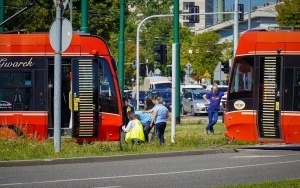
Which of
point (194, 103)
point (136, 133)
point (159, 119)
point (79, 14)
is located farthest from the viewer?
point (194, 103)

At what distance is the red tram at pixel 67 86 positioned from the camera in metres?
28.0

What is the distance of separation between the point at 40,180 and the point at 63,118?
948 centimetres

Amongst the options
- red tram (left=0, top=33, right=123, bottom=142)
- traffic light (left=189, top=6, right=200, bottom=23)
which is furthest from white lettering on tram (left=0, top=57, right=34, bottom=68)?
traffic light (left=189, top=6, right=200, bottom=23)

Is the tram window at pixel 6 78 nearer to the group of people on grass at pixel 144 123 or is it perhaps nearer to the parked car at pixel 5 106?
the parked car at pixel 5 106

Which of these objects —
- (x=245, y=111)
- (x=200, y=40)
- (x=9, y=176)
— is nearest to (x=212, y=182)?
(x=9, y=176)

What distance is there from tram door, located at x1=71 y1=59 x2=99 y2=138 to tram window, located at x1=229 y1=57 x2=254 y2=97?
3909 millimetres

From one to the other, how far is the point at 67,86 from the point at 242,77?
4.95m

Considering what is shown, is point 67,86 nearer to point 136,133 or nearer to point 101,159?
point 136,133

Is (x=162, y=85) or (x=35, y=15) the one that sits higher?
(x=35, y=15)

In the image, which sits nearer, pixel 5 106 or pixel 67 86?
pixel 5 106

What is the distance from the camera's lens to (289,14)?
75.4m

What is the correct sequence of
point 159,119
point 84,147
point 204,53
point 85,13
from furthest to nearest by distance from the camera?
point 204,53 → point 85,13 → point 159,119 → point 84,147

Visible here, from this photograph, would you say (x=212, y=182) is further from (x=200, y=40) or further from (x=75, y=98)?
(x=200, y=40)

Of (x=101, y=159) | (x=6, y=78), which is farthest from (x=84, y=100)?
(x=101, y=159)
